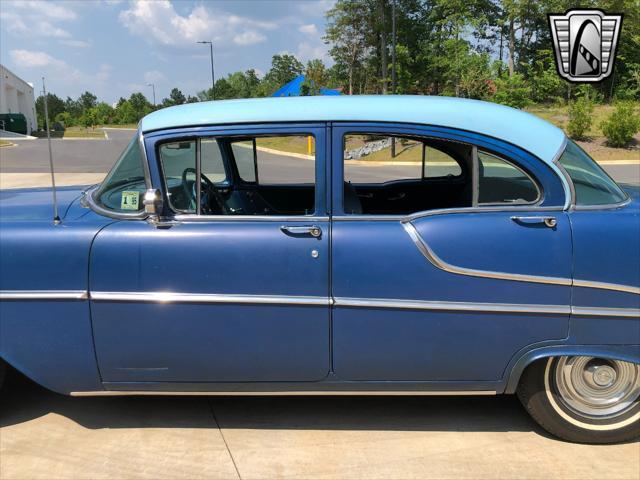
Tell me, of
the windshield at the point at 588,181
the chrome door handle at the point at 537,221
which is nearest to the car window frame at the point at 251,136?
the chrome door handle at the point at 537,221

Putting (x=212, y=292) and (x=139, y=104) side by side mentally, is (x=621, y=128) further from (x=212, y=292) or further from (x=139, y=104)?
(x=139, y=104)

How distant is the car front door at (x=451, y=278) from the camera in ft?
7.92

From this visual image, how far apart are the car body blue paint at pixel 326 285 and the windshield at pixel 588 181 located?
0.07 meters

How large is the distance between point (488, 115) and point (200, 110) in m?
1.46

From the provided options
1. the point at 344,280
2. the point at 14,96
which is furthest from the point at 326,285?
the point at 14,96

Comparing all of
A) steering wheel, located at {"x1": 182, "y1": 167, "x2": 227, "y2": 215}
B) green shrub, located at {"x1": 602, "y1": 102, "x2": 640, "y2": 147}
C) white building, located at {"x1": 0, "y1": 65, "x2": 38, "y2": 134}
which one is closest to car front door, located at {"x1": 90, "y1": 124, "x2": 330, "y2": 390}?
steering wheel, located at {"x1": 182, "y1": 167, "x2": 227, "y2": 215}

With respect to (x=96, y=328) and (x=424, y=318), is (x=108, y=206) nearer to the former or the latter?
(x=96, y=328)

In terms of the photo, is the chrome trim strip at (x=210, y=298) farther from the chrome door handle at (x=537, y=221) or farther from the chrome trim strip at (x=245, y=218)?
the chrome door handle at (x=537, y=221)

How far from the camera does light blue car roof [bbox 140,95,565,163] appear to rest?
255cm

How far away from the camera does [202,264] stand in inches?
96.5

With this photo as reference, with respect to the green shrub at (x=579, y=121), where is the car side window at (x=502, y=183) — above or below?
below

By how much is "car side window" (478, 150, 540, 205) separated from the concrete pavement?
1252mm

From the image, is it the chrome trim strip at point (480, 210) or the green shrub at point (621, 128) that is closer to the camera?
the chrome trim strip at point (480, 210)

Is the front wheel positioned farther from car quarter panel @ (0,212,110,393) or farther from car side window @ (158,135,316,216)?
car quarter panel @ (0,212,110,393)
